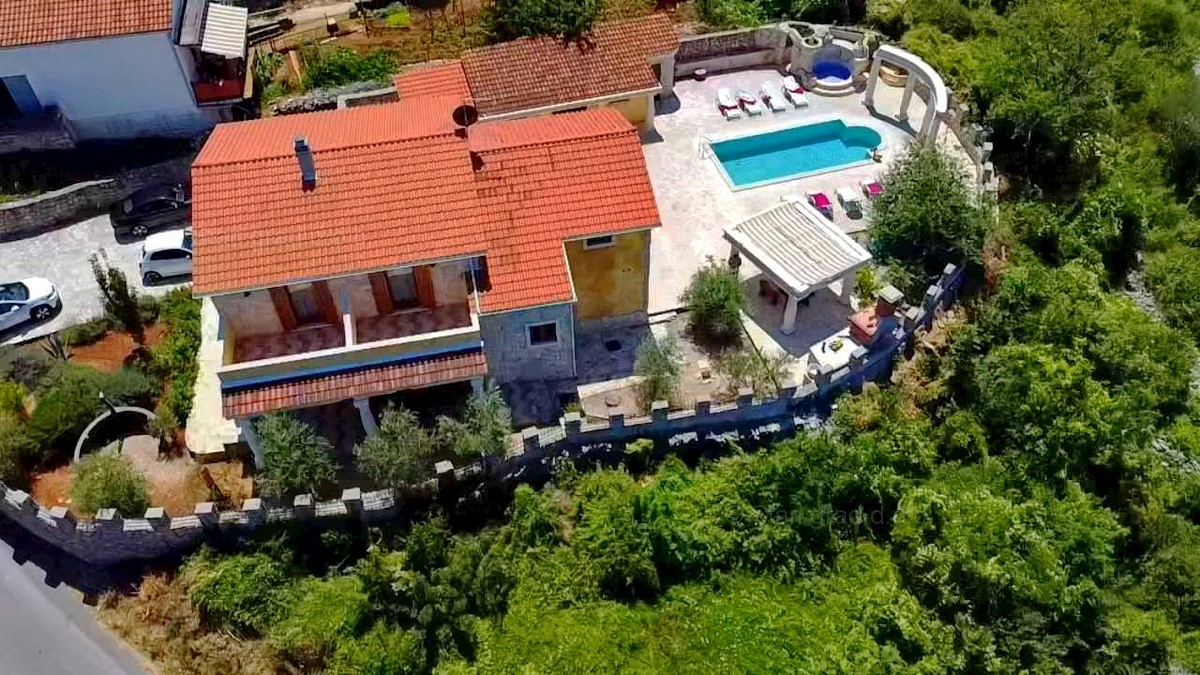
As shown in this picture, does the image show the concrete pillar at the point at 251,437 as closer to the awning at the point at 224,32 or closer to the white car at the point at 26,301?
the white car at the point at 26,301

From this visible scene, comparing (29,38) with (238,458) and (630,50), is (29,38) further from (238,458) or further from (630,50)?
(630,50)

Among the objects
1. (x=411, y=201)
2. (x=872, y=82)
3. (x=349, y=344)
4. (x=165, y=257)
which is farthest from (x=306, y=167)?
(x=872, y=82)

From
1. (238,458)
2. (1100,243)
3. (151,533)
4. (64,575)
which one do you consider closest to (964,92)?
(1100,243)

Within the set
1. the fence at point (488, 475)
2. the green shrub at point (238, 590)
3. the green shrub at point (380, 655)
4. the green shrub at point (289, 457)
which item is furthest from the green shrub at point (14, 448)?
the green shrub at point (380, 655)

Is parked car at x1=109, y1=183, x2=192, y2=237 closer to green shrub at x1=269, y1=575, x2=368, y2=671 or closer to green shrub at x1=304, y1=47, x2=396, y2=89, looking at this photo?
green shrub at x1=304, y1=47, x2=396, y2=89

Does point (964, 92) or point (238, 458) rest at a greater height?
point (964, 92)

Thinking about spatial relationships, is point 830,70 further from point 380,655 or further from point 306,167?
point 380,655
